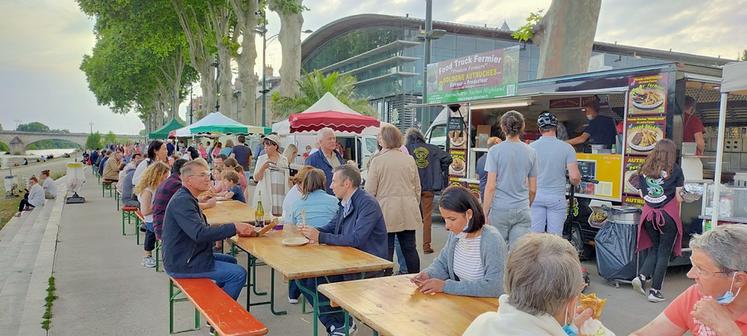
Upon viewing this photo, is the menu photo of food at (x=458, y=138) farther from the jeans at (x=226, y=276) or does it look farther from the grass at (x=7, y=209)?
the grass at (x=7, y=209)

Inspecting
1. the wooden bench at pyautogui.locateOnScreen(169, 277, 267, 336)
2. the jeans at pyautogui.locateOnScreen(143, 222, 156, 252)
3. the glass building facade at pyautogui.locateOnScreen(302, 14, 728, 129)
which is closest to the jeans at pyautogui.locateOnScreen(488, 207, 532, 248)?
the wooden bench at pyautogui.locateOnScreen(169, 277, 267, 336)

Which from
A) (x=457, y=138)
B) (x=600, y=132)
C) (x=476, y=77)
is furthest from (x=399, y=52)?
(x=600, y=132)

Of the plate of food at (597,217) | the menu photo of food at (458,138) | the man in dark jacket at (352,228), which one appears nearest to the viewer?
the man in dark jacket at (352,228)

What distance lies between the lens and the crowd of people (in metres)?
1.72

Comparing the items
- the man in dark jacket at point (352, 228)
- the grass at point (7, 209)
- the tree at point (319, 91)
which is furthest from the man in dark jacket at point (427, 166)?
the tree at point (319, 91)

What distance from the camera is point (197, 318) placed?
462 centimetres

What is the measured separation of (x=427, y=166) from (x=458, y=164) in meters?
1.11

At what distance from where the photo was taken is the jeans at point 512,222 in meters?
4.74

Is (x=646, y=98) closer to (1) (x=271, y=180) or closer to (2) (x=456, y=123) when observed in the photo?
(2) (x=456, y=123)

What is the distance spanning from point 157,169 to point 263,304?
2220 mm

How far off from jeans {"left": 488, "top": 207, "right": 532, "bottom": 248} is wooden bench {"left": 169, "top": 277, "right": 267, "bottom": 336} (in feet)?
7.59

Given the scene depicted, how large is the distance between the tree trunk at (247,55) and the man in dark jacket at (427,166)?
51.5 feet

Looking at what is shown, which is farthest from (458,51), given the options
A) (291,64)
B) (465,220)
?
(465,220)

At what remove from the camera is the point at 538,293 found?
5.41 ft
